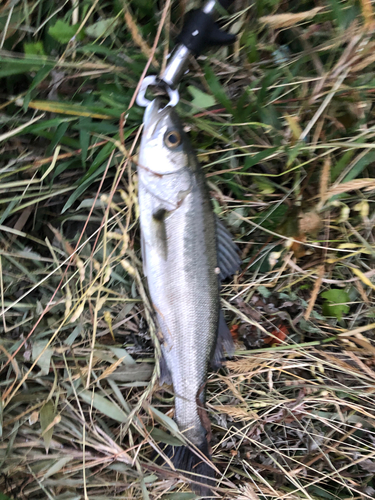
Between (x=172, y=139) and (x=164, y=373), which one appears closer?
(x=172, y=139)

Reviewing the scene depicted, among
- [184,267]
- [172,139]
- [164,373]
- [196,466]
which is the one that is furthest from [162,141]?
[196,466]

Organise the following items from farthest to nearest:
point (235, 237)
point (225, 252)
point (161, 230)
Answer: point (235, 237) → point (225, 252) → point (161, 230)

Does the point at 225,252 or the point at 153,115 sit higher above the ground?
the point at 153,115

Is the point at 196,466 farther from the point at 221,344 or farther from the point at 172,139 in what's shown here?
the point at 172,139

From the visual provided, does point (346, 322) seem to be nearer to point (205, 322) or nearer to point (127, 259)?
point (205, 322)

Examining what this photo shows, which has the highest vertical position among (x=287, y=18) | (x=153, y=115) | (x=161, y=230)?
(x=287, y=18)

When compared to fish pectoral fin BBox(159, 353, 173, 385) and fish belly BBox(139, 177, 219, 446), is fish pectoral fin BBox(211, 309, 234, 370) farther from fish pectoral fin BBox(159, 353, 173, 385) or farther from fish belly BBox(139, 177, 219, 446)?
fish pectoral fin BBox(159, 353, 173, 385)

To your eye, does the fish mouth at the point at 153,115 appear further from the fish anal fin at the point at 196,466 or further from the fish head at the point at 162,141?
the fish anal fin at the point at 196,466

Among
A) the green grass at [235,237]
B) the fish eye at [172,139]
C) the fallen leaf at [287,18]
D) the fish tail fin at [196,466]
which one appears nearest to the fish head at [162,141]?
the fish eye at [172,139]

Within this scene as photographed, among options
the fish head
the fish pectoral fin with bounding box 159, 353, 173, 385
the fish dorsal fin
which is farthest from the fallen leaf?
the fish pectoral fin with bounding box 159, 353, 173, 385
